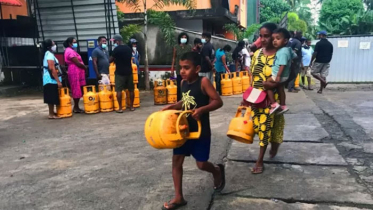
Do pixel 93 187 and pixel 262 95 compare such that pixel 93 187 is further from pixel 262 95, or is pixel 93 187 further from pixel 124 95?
pixel 124 95

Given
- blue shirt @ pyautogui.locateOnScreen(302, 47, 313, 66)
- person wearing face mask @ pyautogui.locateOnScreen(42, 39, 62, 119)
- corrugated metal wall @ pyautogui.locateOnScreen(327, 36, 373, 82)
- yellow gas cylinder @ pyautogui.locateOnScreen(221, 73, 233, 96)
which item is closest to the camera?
person wearing face mask @ pyautogui.locateOnScreen(42, 39, 62, 119)

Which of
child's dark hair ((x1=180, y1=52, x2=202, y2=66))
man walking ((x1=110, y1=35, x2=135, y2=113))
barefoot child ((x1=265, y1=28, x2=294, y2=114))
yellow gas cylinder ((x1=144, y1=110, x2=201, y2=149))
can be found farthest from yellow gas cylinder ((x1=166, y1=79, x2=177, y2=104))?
yellow gas cylinder ((x1=144, y1=110, x2=201, y2=149))

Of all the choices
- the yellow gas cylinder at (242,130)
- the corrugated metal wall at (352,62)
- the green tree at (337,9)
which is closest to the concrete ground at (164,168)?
the yellow gas cylinder at (242,130)

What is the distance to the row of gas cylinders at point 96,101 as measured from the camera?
289 inches

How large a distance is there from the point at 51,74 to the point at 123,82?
1.51 meters

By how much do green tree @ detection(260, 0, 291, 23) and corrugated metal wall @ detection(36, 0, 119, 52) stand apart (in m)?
30.8

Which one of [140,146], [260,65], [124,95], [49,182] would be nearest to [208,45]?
[124,95]

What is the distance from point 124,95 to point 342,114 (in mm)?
4716

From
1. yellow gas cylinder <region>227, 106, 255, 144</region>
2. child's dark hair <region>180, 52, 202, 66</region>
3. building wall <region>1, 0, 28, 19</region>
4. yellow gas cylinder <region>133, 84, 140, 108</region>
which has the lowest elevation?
yellow gas cylinder <region>133, 84, 140, 108</region>

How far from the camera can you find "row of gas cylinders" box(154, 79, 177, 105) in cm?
855

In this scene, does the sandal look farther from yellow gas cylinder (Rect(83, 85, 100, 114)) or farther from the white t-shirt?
the white t-shirt

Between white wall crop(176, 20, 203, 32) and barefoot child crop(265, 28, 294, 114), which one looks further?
white wall crop(176, 20, 203, 32)

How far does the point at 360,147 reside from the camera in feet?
15.4

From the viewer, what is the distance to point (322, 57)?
10102 mm
